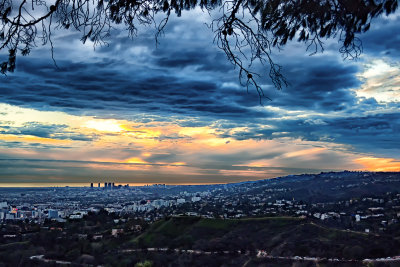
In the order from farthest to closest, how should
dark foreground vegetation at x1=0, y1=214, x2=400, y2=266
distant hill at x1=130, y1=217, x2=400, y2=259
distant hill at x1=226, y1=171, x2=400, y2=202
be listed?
distant hill at x1=226, y1=171, x2=400, y2=202, distant hill at x1=130, y1=217, x2=400, y2=259, dark foreground vegetation at x1=0, y1=214, x2=400, y2=266

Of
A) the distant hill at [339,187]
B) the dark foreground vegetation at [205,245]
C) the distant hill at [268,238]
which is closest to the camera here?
the dark foreground vegetation at [205,245]

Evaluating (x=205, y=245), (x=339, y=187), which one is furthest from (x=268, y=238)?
(x=339, y=187)

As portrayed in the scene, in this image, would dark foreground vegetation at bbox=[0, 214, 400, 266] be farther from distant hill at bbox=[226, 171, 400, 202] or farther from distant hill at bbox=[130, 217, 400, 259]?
distant hill at bbox=[226, 171, 400, 202]

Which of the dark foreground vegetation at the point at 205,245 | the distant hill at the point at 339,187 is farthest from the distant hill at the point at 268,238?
the distant hill at the point at 339,187

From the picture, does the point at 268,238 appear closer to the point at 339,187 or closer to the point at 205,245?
the point at 205,245

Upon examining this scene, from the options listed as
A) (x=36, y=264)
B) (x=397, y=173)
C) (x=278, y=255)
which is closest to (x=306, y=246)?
(x=278, y=255)

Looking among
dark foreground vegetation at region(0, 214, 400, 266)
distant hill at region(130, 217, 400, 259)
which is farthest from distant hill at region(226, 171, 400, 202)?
dark foreground vegetation at region(0, 214, 400, 266)

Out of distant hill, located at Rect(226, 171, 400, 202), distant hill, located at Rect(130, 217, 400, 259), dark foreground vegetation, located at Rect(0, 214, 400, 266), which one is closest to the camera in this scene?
dark foreground vegetation, located at Rect(0, 214, 400, 266)

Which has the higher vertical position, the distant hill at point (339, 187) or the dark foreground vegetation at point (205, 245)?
the distant hill at point (339, 187)

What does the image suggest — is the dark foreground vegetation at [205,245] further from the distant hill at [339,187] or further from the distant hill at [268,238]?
the distant hill at [339,187]
